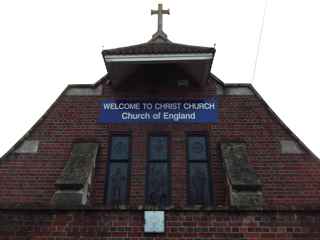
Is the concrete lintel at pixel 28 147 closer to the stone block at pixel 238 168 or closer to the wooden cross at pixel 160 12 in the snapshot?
the stone block at pixel 238 168

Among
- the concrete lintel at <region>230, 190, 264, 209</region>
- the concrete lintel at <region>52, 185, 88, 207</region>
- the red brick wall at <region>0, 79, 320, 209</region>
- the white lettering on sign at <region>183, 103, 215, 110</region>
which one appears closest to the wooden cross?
the red brick wall at <region>0, 79, 320, 209</region>

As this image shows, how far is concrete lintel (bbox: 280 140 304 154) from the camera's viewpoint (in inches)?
359

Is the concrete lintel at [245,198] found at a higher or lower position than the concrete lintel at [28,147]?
lower

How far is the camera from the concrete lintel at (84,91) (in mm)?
10164

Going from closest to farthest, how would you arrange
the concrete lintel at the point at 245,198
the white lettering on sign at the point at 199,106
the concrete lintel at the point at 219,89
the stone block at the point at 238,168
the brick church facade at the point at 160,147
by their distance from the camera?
the concrete lintel at the point at 245,198 → the stone block at the point at 238,168 → the brick church facade at the point at 160,147 → the white lettering on sign at the point at 199,106 → the concrete lintel at the point at 219,89

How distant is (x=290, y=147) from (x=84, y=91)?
497 centimetres

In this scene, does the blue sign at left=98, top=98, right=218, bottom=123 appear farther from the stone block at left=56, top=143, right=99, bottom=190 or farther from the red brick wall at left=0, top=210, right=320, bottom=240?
the red brick wall at left=0, top=210, right=320, bottom=240

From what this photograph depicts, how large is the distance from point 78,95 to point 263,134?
4.45 meters

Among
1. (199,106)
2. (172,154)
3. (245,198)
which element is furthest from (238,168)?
(199,106)

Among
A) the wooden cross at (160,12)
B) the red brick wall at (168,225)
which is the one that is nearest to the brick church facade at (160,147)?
the red brick wall at (168,225)

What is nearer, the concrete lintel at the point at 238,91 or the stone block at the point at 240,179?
the stone block at the point at 240,179

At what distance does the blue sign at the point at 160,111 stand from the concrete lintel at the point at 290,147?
5.17 feet

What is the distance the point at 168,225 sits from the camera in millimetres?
6547

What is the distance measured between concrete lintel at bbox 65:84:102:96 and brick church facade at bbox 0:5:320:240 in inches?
1.0
